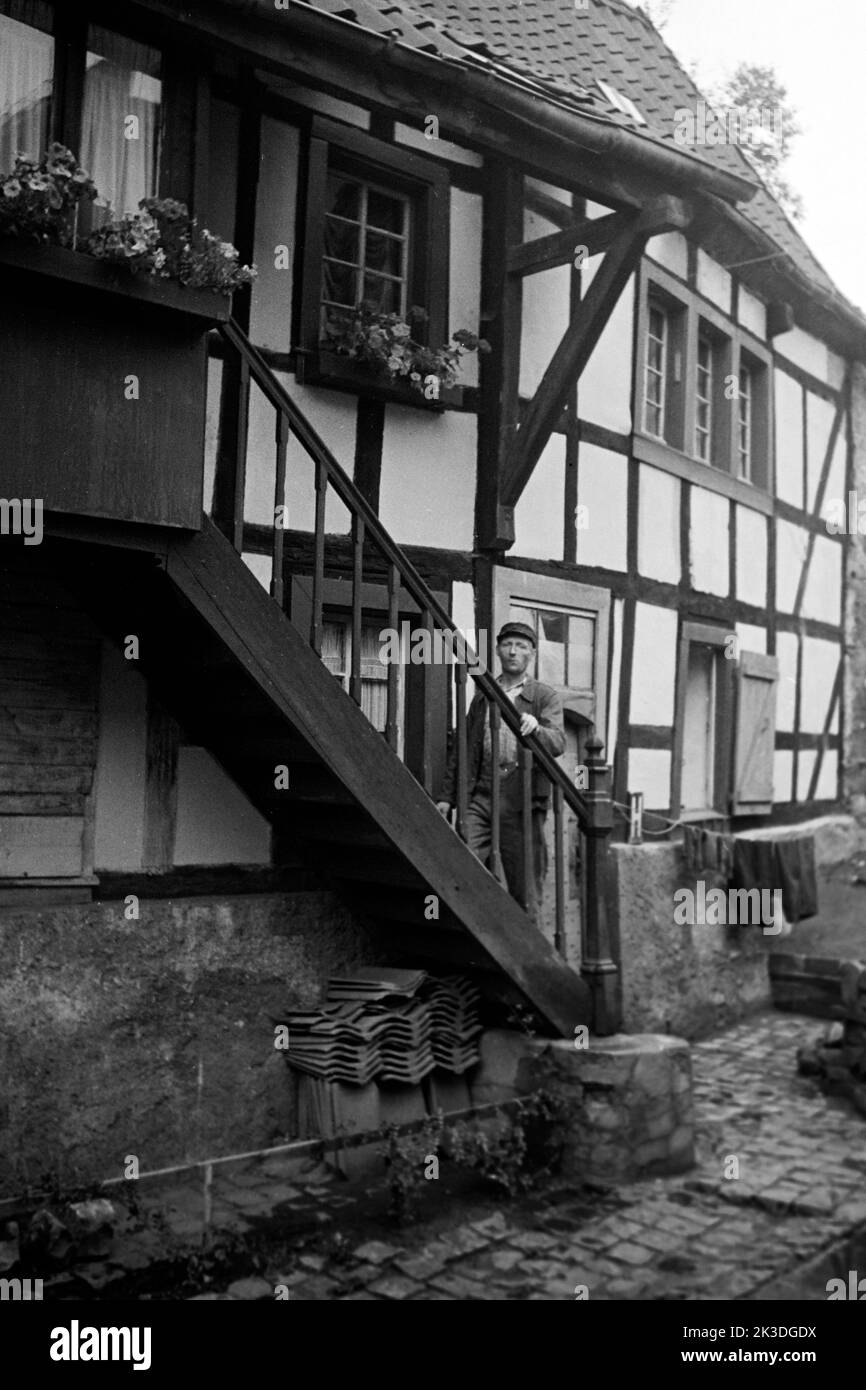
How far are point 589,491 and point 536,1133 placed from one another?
4018mm

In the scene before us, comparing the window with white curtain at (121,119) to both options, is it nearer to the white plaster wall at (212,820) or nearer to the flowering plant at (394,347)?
the flowering plant at (394,347)

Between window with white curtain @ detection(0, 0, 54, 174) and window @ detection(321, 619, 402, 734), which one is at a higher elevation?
window with white curtain @ detection(0, 0, 54, 174)

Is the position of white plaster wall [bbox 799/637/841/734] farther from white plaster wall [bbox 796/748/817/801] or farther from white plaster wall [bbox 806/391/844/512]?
white plaster wall [bbox 806/391/844/512]

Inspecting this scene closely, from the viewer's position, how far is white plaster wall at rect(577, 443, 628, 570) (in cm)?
776

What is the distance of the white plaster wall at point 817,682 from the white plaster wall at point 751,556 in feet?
3.88

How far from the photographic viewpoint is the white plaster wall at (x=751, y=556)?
976 cm

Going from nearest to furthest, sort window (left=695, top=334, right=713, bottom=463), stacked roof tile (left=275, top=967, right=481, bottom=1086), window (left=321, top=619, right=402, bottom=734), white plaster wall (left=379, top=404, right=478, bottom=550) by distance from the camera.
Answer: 1. stacked roof tile (left=275, top=967, right=481, bottom=1086)
2. window (left=321, top=619, right=402, bottom=734)
3. white plaster wall (left=379, top=404, right=478, bottom=550)
4. window (left=695, top=334, right=713, bottom=463)

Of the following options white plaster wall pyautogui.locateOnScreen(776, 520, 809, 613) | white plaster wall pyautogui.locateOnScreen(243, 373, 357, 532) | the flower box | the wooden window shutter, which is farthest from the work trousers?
white plaster wall pyautogui.locateOnScreen(776, 520, 809, 613)

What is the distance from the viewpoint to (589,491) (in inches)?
307

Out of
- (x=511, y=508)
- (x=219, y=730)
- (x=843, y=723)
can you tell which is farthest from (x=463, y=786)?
(x=843, y=723)

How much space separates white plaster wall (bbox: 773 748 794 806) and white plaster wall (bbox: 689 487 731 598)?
5.91 ft

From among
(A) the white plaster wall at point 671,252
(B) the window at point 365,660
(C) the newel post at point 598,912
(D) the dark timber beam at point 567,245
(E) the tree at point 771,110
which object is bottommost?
(C) the newel post at point 598,912

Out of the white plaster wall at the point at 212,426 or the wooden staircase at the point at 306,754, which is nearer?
the wooden staircase at the point at 306,754

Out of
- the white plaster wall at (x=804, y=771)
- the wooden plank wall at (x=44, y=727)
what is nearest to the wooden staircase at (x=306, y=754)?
the wooden plank wall at (x=44, y=727)
